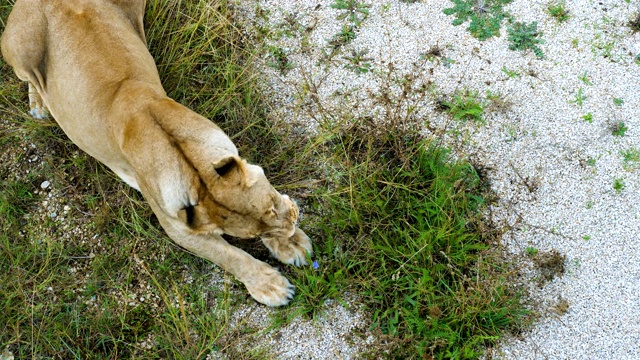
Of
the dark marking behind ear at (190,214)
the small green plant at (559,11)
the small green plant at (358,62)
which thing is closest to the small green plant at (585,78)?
the small green plant at (559,11)

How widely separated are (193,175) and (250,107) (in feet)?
4.68

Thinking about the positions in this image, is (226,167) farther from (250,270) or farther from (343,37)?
(343,37)

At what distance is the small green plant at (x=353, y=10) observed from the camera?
169 inches

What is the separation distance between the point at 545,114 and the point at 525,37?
597 millimetres

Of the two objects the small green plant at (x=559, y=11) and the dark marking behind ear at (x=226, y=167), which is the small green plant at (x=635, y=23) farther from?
the dark marking behind ear at (x=226, y=167)

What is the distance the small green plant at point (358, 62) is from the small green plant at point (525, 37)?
1006mm

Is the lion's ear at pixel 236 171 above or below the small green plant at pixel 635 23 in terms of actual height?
below

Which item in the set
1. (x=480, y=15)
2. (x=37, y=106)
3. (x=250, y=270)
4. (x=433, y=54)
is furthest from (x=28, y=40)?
(x=480, y=15)

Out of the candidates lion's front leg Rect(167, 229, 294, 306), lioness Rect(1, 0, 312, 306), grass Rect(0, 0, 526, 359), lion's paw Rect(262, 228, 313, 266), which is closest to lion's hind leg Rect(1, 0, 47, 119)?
lioness Rect(1, 0, 312, 306)

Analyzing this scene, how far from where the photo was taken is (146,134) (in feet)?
9.80

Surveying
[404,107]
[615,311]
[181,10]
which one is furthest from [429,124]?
[181,10]

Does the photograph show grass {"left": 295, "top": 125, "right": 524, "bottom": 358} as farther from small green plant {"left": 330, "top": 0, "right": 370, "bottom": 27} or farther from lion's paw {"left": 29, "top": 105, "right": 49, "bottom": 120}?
lion's paw {"left": 29, "top": 105, "right": 49, "bottom": 120}

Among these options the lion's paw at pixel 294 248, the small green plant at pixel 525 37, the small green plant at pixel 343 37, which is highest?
the small green plant at pixel 525 37

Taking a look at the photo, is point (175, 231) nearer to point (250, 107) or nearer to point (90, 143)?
point (90, 143)
